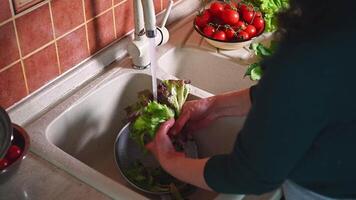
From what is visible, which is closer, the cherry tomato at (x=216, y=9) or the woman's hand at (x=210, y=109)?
the woman's hand at (x=210, y=109)

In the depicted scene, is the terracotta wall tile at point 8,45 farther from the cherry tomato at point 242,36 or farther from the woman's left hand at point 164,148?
the cherry tomato at point 242,36

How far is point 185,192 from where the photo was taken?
1.16 m

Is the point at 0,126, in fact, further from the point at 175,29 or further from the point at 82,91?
the point at 175,29

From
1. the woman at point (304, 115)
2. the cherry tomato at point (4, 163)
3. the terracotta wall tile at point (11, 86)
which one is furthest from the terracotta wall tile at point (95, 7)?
the woman at point (304, 115)

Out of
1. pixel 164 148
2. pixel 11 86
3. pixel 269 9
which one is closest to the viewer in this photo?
pixel 164 148

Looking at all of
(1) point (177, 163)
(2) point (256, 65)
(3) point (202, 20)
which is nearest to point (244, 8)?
(3) point (202, 20)

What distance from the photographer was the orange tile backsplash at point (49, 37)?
107cm

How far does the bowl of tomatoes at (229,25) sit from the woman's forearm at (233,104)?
1.03ft

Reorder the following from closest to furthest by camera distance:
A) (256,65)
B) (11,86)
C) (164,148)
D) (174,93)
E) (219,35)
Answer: (164,148)
(11,86)
(174,93)
(256,65)
(219,35)

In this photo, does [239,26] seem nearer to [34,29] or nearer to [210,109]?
[210,109]

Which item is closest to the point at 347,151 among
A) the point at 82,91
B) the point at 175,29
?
the point at 82,91

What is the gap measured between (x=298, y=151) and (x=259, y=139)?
0.06m

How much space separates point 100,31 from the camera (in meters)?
1.29

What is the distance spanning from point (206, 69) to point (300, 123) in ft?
2.68
